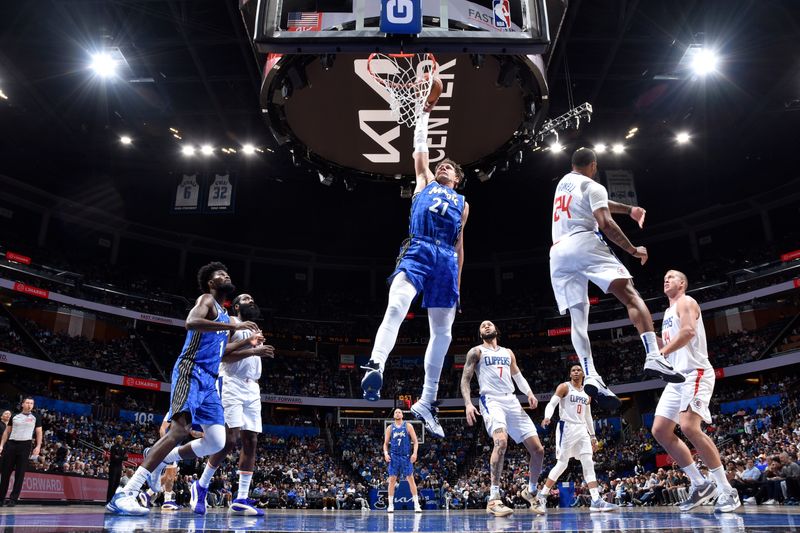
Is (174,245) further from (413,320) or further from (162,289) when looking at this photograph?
(413,320)

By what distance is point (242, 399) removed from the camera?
290 inches

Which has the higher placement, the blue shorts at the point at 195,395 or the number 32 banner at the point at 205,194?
the number 32 banner at the point at 205,194

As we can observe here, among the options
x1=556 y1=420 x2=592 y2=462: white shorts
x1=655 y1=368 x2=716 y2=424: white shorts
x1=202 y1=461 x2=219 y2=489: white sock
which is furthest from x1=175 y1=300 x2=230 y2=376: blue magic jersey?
x1=556 y1=420 x2=592 y2=462: white shorts

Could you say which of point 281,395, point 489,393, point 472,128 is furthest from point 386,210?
point 489,393

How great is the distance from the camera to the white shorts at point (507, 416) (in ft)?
26.0

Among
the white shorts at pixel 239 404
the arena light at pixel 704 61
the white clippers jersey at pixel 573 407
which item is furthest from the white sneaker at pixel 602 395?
the arena light at pixel 704 61

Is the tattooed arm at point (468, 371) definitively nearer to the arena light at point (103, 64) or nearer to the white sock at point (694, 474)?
the white sock at point (694, 474)

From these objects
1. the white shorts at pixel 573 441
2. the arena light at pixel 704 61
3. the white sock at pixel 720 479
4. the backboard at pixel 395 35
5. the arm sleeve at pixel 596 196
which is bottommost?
the white sock at pixel 720 479

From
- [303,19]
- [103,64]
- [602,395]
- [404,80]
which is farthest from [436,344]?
[103,64]

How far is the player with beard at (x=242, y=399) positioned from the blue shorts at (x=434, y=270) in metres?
2.38

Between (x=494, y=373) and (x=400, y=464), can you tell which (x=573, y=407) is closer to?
(x=494, y=373)

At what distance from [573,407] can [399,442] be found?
4735 mm

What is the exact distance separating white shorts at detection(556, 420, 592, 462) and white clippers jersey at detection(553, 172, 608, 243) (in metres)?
5.27

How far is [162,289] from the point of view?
113 feet
